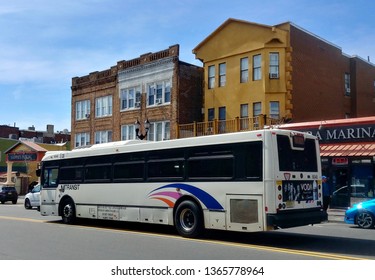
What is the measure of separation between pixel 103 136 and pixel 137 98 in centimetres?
500

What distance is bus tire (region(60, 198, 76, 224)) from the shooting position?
16172mm

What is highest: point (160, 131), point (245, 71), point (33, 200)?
point (245, 71)

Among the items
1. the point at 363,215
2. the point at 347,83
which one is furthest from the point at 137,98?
Result: the point at 363,215

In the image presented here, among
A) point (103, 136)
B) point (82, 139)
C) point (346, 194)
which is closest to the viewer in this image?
point (346, 194)

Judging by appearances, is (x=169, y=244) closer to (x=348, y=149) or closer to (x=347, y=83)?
(x=348, y=149)

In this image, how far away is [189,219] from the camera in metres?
12.4

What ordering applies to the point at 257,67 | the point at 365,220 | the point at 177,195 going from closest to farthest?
the point at 177,195 < the point at 365,220 < the point at 257,67

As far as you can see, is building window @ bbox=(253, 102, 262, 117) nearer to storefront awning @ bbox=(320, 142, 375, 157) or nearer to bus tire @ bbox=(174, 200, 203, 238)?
storefront awning @ bbox=(320, 142, 375, 157)

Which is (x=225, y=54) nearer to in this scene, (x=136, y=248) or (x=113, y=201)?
(x=113, y=201)

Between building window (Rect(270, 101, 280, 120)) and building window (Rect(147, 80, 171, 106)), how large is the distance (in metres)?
7.83

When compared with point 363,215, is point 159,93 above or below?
above

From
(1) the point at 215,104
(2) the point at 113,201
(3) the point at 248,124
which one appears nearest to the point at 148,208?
(2) the point at 113,201

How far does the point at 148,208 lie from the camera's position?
1336cm

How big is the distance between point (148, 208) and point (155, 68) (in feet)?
68.0
